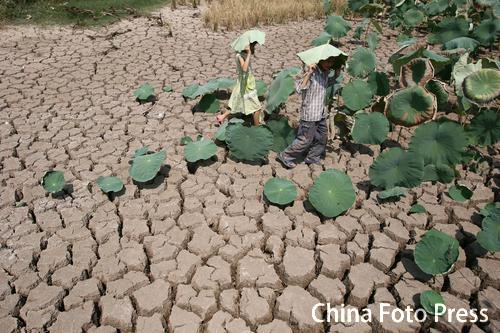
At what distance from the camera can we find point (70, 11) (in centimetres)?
804

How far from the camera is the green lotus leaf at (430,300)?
2.38 meters

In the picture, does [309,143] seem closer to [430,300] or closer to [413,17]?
[430,300]

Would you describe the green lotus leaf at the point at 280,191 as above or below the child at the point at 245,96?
below

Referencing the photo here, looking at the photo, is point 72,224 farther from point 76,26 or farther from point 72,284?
point 76,26

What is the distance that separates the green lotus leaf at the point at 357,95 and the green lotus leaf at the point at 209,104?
1.44 m

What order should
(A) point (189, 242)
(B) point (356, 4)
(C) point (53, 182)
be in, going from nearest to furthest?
1. (A) point (189, 242)
2. (C) point (53, 182)
3. (B) point (356, 4)

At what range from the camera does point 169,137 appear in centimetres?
416

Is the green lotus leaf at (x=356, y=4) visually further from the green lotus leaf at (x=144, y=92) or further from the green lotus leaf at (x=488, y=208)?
the green lotus leaf at (x=488, y=208)

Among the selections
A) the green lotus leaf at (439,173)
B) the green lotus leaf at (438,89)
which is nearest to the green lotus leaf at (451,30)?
the green lotus leaf at (438,89)

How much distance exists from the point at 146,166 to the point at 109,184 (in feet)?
1.09

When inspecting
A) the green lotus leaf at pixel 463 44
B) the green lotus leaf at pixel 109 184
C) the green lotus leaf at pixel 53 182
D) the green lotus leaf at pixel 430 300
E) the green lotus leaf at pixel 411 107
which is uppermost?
the green lotus leaf at pixel 463 44

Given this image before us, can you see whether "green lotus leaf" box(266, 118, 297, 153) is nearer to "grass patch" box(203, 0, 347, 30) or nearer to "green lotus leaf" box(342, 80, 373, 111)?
"green lotus leaf" box(342, 80, 373, 111)

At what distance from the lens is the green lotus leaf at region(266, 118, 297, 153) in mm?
3754

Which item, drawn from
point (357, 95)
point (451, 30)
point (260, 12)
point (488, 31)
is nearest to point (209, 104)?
point (357, 95)
